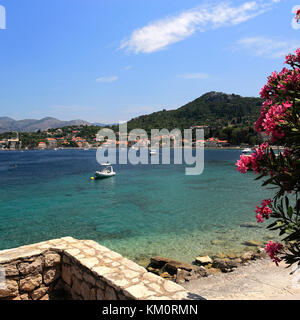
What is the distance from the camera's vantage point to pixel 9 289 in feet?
15.2

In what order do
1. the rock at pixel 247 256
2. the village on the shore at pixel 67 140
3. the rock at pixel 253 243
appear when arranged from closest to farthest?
the rock at pixel 247 256, the rock at pixel 253 243, the village on the shore at pixel 67 140

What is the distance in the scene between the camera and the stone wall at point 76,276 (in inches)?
144

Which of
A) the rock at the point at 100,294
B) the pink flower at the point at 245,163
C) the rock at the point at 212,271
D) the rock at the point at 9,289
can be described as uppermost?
the pink flower at the point at 245,163

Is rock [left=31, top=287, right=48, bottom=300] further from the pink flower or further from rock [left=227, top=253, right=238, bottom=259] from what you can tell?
rock [left=227, top=253, right=238, bottom=259]

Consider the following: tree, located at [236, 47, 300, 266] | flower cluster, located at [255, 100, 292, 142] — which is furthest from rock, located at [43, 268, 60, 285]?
flower cluster, located at [255, 100, 292, 142]

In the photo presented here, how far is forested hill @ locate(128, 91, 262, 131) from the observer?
136875 millimetres

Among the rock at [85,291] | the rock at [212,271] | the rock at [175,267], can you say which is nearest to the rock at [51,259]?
the rock at [85,291]

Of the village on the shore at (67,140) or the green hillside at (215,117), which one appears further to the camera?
the village on the shore at (67,140)

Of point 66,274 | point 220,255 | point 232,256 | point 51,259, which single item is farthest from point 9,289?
point 232,256

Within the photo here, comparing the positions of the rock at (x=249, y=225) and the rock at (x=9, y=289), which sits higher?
the rock at (x=9, y=289)

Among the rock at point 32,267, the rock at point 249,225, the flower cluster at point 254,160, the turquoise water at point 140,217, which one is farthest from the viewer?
the rock at point 249,225

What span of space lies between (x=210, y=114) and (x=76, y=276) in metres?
163

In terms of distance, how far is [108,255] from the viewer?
477 centimetres

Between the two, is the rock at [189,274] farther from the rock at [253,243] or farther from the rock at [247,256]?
the rock at [253,243]
